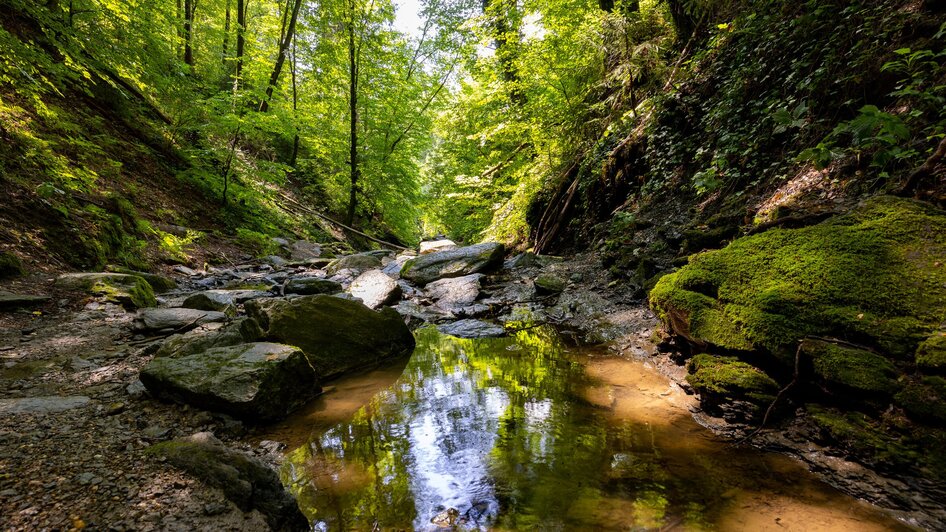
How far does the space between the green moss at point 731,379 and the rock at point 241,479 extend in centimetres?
293

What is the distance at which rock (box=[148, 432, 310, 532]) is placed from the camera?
6.62ft

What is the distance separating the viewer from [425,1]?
18.8 m

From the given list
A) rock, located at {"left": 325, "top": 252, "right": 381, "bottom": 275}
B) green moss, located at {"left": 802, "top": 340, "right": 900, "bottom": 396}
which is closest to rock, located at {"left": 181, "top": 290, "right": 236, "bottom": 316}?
rock, located at {"left": 325, "top": 252, "right": 381, "bottom": 275}

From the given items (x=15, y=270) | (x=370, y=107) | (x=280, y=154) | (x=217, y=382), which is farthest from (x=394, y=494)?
(x=280, y=154)

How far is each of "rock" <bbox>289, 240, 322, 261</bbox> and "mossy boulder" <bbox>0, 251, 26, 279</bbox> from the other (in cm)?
731

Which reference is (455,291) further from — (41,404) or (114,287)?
(41,404)

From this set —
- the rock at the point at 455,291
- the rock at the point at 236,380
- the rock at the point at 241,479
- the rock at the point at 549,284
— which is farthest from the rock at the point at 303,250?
the rock at the point at 241,479

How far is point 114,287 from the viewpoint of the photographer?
5625mm

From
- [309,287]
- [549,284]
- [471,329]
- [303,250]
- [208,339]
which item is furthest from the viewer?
[303,250]

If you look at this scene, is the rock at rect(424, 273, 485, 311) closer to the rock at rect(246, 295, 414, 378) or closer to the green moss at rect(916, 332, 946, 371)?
the rock at rect(246, 295, 414, 378)

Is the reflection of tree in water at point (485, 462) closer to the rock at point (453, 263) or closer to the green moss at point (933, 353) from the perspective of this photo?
the green moss at point (933, 353)

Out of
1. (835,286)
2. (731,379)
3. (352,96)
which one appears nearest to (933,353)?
(835,286)

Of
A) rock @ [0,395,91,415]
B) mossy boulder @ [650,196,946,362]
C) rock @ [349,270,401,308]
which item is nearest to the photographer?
mossy boulder @ [650,196,946,362]

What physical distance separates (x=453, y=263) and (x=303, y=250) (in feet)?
22.5
